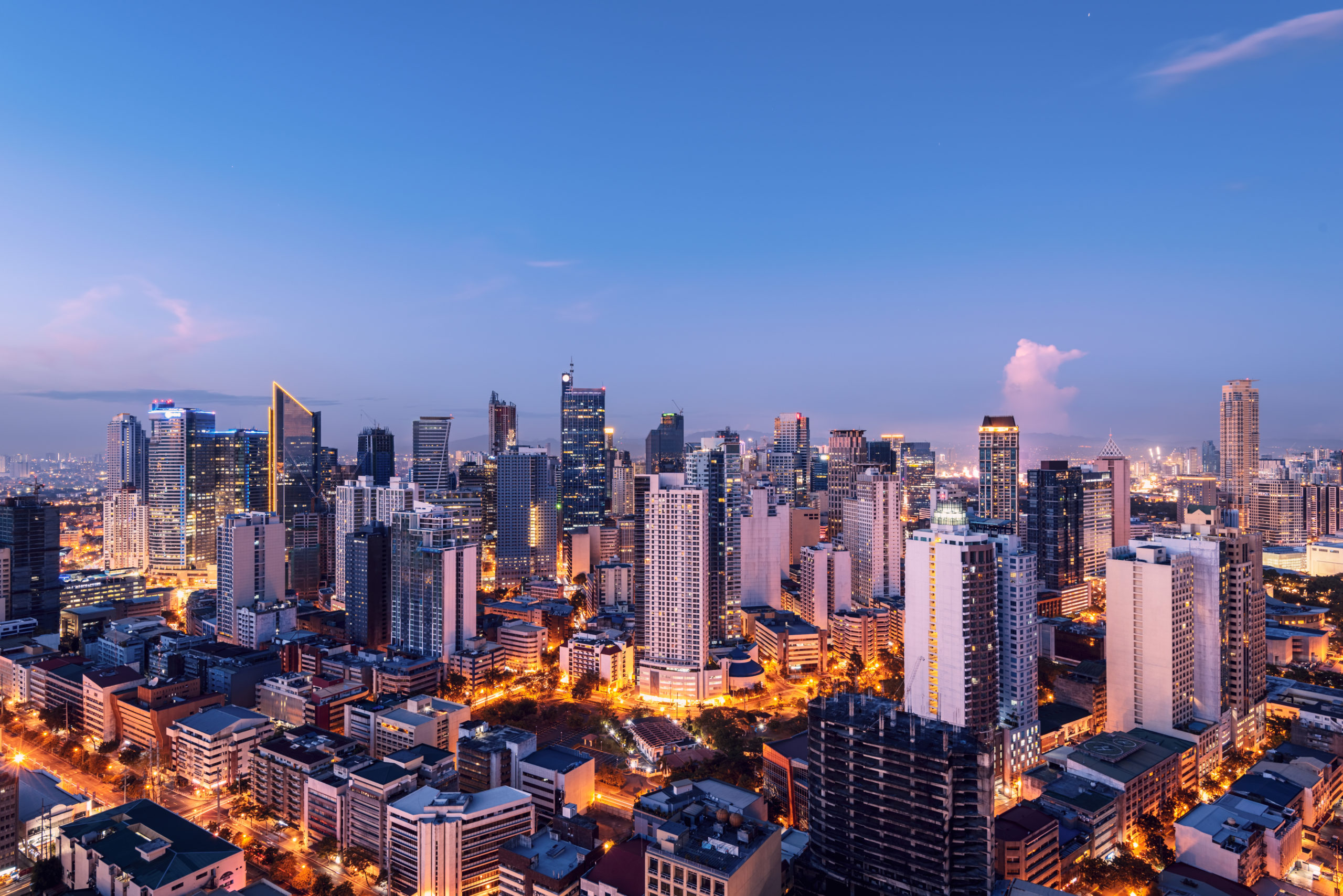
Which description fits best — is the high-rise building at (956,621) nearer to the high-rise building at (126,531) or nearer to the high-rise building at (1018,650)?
the high-rise building at (1018,650)

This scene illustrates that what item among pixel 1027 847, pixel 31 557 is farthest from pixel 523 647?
pixel 31 557

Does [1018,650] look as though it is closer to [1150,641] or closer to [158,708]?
[1150,641]

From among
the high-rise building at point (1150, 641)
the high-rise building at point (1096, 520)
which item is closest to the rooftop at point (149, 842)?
the high-rise building at point (1150, 641)

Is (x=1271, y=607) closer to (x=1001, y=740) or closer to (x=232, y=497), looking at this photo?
(x=1001, y=740)

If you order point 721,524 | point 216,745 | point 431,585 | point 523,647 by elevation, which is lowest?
point 523,647

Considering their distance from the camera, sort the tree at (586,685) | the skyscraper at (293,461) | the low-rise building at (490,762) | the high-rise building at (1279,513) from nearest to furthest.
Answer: the low-rise building at (490,762) → the tree at (586,685) → the high-rise building at (1279,513) → the skyscraper at (293,461)

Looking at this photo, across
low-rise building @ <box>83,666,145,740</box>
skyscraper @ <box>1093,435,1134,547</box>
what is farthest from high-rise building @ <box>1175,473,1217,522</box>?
low-rise building @ <box>83,666,145,740</box>
